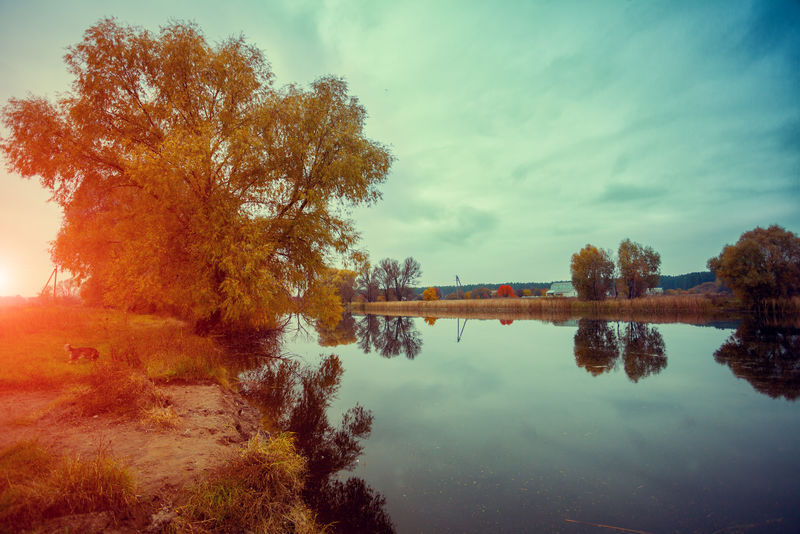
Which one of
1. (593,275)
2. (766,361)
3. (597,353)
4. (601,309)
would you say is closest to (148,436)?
(597,353)

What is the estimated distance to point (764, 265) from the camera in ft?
143

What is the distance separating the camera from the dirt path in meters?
4.43

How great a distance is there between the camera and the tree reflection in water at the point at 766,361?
10727 mm

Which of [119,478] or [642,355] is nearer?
[119,478]

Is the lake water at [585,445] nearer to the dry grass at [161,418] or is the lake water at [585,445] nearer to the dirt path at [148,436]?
the dirt path at [148,436]

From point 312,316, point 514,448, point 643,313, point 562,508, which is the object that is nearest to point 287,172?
point 312,316

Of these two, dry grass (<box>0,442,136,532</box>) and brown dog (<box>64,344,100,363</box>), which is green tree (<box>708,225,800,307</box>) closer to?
dry grass (<box>0,442,136,532</box>)

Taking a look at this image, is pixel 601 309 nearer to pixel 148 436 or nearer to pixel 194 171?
pixel 194 171

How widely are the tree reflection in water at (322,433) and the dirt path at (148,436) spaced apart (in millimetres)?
1246

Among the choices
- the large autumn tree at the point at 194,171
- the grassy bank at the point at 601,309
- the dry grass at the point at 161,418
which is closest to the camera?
the dry grass at the point at 161,418

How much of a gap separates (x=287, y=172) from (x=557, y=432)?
12.9m

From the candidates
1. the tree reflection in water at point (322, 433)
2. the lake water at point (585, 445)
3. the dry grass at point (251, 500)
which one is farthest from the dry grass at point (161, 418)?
the lake water at point (585, 445)

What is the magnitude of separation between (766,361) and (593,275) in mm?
48842

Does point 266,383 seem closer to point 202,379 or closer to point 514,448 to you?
point 202,379
